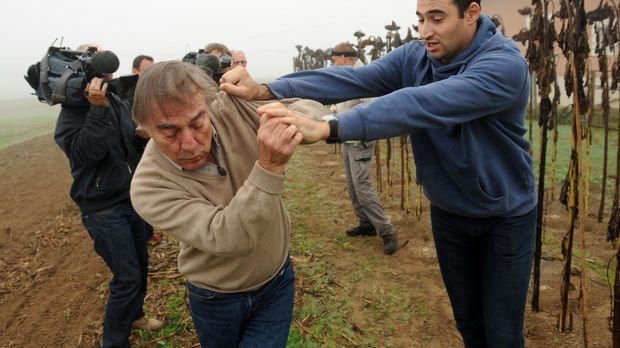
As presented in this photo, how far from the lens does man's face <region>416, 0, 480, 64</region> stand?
1819 millimetres

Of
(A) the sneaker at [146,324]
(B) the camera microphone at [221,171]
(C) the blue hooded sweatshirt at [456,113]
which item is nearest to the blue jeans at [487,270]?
(C) the blue hooded sweatshirt at [456,113]

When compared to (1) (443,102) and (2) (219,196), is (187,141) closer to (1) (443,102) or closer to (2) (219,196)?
(2) (219,196)

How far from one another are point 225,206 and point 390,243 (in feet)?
11.7

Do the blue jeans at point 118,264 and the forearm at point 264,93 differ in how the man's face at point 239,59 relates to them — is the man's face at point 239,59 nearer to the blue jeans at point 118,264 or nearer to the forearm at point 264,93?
the blue jeans at point 118,264

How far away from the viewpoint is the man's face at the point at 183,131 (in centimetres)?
157

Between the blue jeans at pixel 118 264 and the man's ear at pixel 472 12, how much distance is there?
2.56m

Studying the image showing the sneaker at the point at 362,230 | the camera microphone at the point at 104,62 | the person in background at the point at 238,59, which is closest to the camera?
the camera microphone at the point at 104,62

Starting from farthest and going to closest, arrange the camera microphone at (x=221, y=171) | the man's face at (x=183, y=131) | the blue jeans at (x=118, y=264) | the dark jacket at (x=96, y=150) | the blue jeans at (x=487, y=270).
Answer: the blue jeans at (x=118, y=264)
the dark jacket at (x=96, y=150)
the blue jeans at (x=487, y=270)
the camera microphone at (x=221, y=171)
the man's face at (x=183, y=131)

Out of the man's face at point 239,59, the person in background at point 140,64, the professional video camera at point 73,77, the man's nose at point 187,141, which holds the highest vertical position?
the man's face at point 239,59

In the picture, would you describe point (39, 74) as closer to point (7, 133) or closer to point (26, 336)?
point (26, 336)

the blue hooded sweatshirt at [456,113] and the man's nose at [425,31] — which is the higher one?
the man's nose at [425,31]

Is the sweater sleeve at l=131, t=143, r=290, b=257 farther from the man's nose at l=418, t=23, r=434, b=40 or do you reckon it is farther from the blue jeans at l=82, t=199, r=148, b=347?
the blue jeans at l=82, t=199, r=148, b=347

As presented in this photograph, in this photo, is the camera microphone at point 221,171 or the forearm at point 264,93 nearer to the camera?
the camera microphone at point 221,171

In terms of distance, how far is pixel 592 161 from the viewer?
8680 mm
